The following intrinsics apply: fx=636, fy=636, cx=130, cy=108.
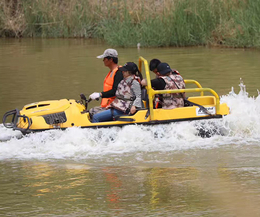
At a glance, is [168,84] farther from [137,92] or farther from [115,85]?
[115,85]

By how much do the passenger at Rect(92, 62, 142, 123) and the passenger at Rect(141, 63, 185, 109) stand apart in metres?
0.17

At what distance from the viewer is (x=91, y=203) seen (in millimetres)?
6574

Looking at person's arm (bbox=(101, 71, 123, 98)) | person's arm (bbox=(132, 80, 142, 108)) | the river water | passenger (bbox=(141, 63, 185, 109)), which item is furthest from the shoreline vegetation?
person's arm (bbox=(132, 80, 142, 108))

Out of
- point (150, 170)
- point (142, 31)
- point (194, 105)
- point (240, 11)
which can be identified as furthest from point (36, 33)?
point (150, 170)

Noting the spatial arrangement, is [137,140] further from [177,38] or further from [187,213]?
[177,38]

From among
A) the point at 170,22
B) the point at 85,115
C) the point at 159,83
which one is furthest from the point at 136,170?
the point at 170,22

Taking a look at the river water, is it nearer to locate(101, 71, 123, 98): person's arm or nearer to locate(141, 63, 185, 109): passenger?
locate(141, 63, 185, 109): passenger

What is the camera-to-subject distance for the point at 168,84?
9211 mm

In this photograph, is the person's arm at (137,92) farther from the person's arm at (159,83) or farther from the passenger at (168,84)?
the person's arm at (159,83)

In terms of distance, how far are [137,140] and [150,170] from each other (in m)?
1.25

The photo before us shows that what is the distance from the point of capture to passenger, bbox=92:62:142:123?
916cm

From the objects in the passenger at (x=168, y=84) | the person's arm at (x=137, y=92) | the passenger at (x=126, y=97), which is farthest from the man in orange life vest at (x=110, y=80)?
the passenger at (x=168, y=84)

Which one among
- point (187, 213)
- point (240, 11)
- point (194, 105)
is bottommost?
point (187, 213)

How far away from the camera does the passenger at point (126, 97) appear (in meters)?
9.16
